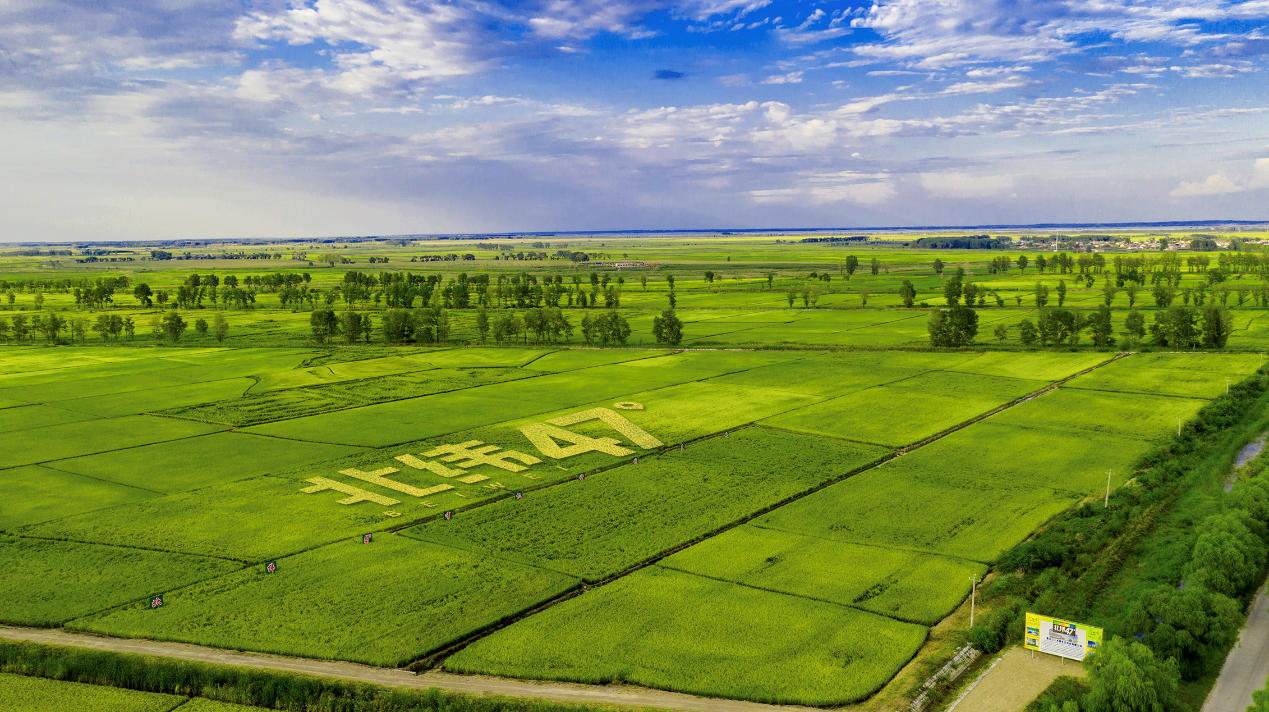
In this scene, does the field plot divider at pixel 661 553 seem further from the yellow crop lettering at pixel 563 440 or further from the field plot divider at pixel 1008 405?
the yellow crop lettering at pixel 563 440

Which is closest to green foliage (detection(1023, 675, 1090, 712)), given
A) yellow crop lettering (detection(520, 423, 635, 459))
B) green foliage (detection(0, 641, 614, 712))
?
green foliage (detection(0, 641, 614, 712))

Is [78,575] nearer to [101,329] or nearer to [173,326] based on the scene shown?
[173,326]

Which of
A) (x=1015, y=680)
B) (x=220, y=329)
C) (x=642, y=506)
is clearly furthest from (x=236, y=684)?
(x=220, y=329)

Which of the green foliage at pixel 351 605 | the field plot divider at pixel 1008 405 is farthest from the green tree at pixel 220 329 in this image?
the field plot divider at pixel 1008 405

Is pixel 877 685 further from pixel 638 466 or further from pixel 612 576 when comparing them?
pixel 638 466

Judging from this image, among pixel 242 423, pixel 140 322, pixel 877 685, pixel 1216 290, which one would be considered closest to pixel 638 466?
pixel 877 685

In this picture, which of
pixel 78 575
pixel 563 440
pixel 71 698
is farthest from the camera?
pixel 563 440
